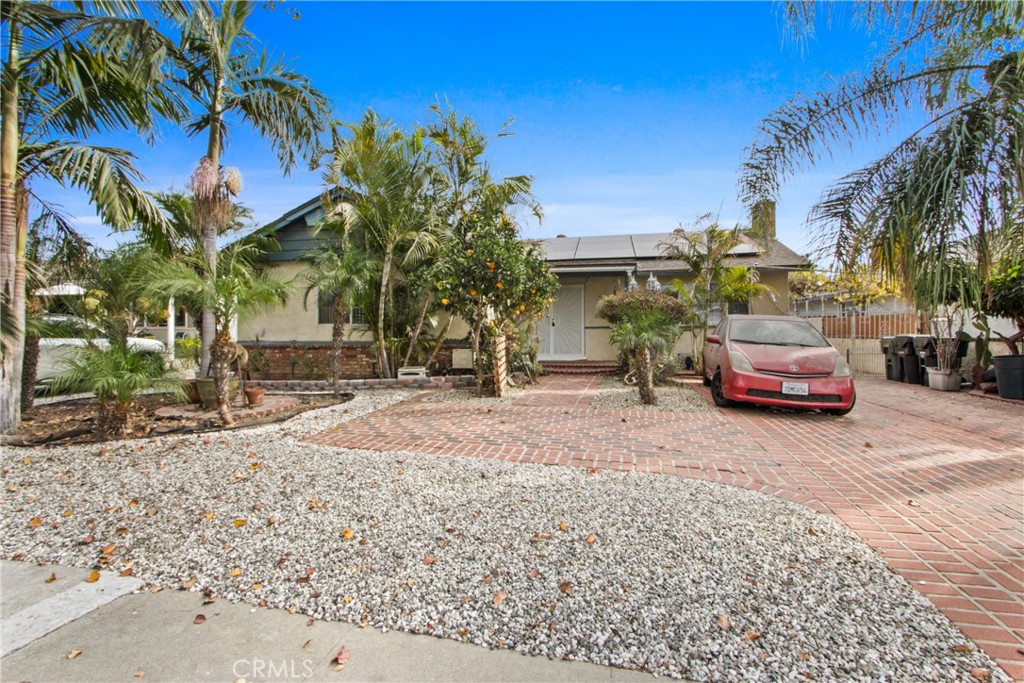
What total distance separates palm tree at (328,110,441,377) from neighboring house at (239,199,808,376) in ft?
7.82

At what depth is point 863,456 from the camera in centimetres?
530

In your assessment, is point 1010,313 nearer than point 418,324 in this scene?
Yes

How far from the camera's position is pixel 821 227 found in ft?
14.3

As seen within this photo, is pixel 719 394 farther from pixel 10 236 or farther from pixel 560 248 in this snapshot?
pixel 10 236

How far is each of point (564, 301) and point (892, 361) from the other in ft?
27.9

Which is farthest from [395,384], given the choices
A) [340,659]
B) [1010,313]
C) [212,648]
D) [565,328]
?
[1010,313]

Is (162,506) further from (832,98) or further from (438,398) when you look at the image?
(832,98)

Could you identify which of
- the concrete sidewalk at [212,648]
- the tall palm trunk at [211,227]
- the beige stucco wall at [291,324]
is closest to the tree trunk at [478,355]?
the beige stucco wall at [291,324]

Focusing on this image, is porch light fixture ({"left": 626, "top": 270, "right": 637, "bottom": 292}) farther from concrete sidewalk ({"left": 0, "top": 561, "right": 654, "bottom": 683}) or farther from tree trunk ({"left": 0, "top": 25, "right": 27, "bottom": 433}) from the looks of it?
concrete sidewalk ({"left": 0, "top": 561, "right": 654, "bottom": 683})

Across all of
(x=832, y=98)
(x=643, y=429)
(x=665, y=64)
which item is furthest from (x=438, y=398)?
(x=832, y=98)

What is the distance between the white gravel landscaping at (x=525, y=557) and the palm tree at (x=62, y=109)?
296 cm

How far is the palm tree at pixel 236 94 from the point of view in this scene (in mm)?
8578

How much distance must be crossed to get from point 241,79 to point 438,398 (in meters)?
6.71

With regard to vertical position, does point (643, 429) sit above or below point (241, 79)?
below
